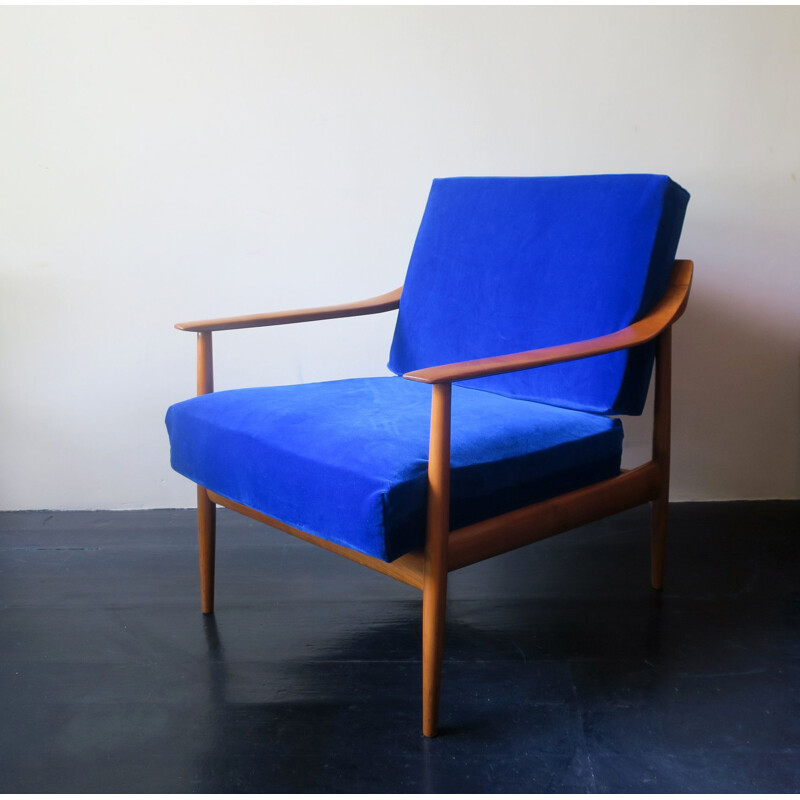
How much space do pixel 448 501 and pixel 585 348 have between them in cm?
38

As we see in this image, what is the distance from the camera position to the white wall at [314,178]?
2.23 m

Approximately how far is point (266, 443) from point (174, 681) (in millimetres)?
482

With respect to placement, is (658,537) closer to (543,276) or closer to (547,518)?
(547,518)

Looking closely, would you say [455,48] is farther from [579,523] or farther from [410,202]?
[579,523]

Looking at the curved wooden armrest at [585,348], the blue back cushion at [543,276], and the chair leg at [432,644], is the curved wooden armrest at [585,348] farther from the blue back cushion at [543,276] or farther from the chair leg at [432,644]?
the chair leg at [432,644]

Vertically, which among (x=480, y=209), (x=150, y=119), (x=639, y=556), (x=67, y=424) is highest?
(x=150, y=119)

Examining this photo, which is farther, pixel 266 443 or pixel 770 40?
pixel 770 40

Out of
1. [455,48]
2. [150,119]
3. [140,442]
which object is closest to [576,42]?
[455,48]

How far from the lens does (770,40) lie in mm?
2217

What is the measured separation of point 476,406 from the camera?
1616 millimetres

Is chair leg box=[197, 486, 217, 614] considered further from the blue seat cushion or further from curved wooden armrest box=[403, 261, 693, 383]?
curved wooden armrest box=[403, 261, 693, 383]

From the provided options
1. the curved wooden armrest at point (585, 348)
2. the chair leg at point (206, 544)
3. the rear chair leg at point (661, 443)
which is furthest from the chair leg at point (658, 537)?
the chair leg at point (206, 544)

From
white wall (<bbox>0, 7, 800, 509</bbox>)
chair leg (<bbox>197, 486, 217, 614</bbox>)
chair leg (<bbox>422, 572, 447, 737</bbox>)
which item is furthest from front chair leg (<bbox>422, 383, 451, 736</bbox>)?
white wall (<bbox>0, 7, 800, 509</bbox>)

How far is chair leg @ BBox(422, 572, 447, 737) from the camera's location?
1.31 metres
